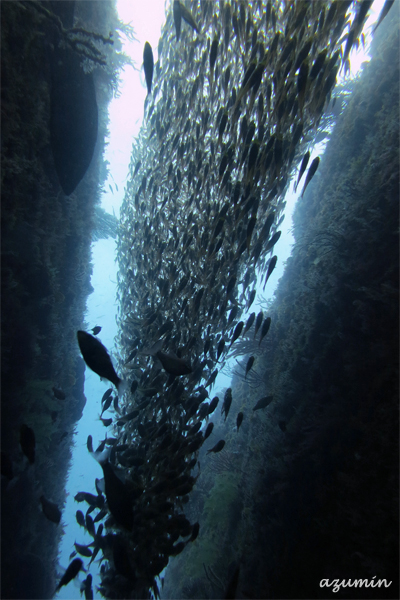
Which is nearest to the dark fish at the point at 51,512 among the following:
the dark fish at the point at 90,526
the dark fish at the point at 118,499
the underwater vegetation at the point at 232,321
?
the underwater vegetation at the point at 232,321

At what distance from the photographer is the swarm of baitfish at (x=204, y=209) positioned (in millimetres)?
3197

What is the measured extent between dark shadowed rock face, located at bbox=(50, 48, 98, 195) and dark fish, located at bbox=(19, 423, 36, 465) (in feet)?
14.2

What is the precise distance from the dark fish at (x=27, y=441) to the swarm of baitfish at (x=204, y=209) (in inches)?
36.2

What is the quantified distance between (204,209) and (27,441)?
4.13 metres

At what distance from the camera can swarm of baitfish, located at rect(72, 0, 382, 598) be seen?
3.20m

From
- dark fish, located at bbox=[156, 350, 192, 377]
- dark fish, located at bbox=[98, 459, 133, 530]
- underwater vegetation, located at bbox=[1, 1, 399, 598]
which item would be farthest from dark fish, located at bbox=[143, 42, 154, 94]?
dark fish, located at bbox=[98, 459, 133, 530]

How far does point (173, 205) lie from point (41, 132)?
258 cm

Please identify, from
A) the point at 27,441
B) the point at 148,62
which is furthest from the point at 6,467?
the point at 148,62

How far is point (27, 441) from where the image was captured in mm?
3316

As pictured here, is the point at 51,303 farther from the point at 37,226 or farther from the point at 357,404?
the point at 357,404

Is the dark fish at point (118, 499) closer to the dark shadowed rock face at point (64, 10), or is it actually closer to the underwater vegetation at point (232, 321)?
the underwater vegetation at point (232, 321)

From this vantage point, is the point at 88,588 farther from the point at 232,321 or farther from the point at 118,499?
the point at 232,321

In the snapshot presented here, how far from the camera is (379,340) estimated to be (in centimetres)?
364

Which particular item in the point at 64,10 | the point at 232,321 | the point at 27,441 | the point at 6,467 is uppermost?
the point at 64,10
